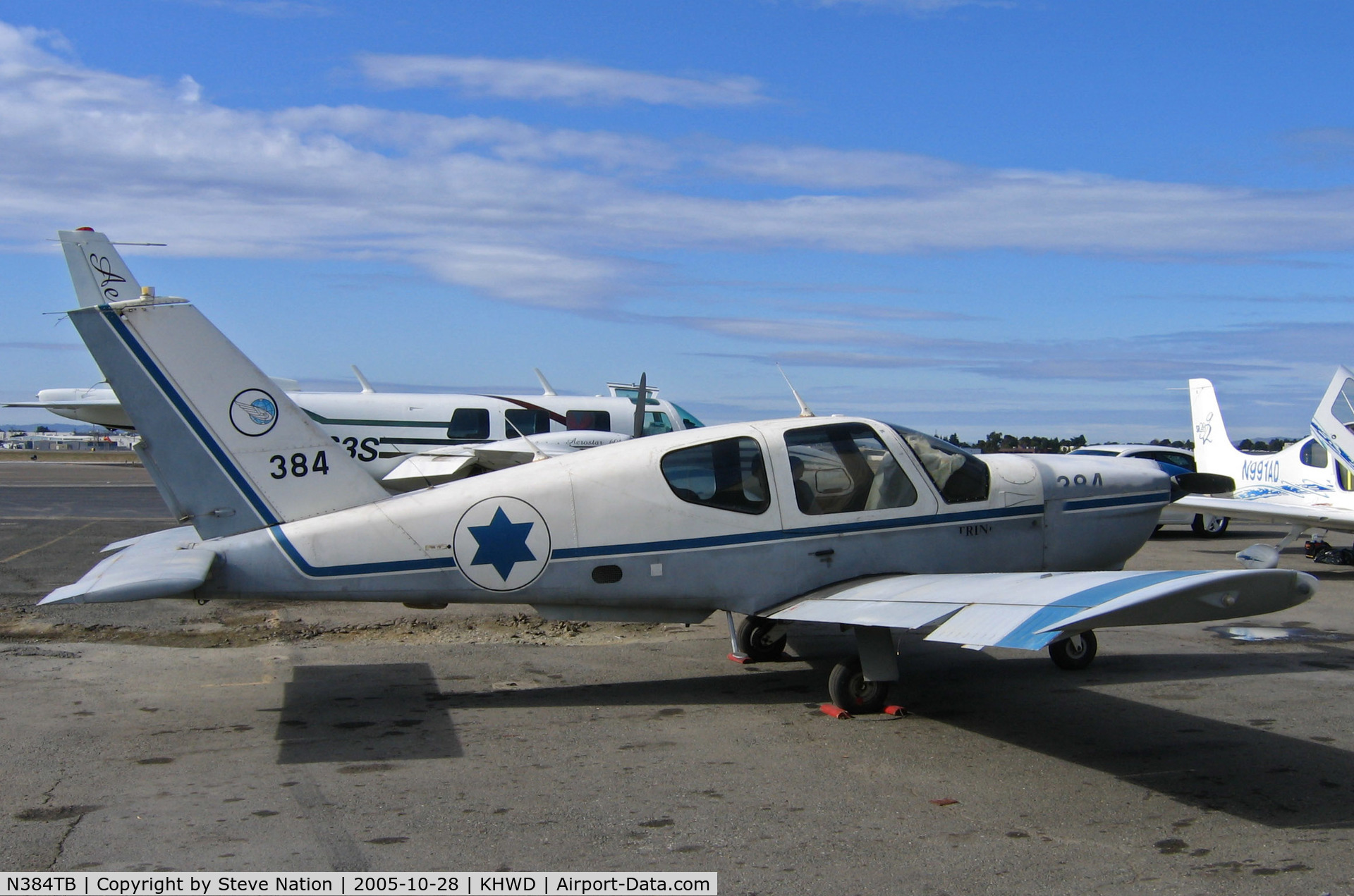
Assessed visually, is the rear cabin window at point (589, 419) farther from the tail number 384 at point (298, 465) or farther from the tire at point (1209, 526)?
the tail number 384 at point (298, 465)

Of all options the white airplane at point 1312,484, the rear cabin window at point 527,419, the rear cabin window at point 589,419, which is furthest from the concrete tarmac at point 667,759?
the rear cabin window at point 589,419

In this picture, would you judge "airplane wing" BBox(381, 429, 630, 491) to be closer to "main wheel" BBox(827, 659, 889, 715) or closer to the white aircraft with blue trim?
the white aircraft with blue trim

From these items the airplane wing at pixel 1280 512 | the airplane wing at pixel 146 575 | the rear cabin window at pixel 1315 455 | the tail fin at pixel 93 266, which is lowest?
the airplane wing at pixel 1280 512

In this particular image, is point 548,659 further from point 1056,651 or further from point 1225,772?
point 1225,772

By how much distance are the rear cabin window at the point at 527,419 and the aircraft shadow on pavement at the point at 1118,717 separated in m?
14.7

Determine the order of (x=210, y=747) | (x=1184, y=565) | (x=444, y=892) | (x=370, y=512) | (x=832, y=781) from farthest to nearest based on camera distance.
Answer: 1. (x=1184, y=565)
2. (x=370, y=512)
3. (x=210, y=747)
4. (x=832, y=781)
5. (x=444, y=892)

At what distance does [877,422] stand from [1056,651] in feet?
8.42

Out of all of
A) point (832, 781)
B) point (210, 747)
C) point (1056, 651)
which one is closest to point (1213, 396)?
point (1056, 651)

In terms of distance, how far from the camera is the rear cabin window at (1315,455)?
55.7 feet

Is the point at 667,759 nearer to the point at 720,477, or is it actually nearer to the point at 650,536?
the point at 650,536

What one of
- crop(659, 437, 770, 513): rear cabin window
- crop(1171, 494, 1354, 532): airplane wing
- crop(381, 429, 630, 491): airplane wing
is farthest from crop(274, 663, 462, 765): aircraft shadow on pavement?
crop(1171, 494, 1354, 532): airplane wing

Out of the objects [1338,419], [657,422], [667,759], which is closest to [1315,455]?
[1338,419]

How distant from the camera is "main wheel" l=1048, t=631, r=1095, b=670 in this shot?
8602 millimetres

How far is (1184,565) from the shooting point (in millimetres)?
15586
